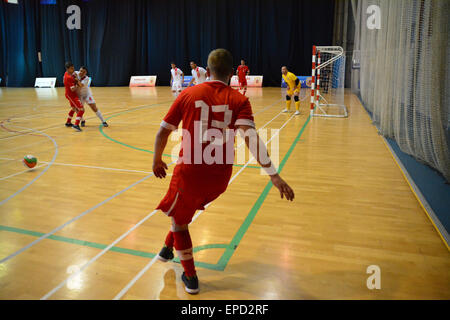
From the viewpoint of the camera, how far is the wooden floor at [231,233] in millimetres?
2811

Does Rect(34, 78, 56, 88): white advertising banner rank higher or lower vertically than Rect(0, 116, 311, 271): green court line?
higher

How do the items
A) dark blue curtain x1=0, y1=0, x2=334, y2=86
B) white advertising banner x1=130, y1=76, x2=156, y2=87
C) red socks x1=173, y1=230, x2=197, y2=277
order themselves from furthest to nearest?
1. white advertising banner x1=130, y1=76, x2=156, y2=87
2. dark blue curtain x1=0, y1=0, x2=334, y2=86
3. red socks x1=173, y1=230, x2=197, y2=277

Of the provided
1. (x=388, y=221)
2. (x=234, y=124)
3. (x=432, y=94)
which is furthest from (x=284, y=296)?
(x=432, y=94)

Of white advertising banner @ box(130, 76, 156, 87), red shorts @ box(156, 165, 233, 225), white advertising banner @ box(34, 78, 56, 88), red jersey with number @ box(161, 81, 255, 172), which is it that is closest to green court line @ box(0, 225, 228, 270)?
red shorts @ box(156, 165, 233, 225)

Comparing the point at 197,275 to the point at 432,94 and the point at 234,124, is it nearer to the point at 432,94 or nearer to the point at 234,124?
the point at 234,124

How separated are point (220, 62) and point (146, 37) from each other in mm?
27862

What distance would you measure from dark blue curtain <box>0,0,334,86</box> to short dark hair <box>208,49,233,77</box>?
2338 cm

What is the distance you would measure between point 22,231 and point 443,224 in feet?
15.0

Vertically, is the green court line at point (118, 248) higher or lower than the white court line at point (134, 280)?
higher

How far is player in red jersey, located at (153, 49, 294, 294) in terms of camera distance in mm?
2305

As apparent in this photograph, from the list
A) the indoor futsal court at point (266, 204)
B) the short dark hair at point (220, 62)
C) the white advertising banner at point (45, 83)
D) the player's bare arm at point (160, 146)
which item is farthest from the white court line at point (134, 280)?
the white advertising banner at point (45, 83)

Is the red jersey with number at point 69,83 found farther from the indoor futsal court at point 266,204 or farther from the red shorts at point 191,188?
the red shorts at point 191,188

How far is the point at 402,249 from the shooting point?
3.34 metres

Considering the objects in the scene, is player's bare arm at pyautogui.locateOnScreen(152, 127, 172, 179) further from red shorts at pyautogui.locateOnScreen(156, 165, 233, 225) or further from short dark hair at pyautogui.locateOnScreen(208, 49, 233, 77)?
short dark hair at pyautogui.locateOnScreen(208, 49, 233, 77)
